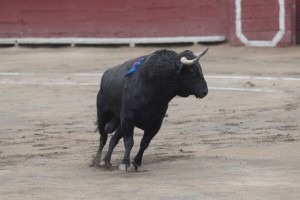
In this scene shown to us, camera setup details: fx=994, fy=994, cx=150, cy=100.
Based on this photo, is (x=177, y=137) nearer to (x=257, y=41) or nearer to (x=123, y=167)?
(x=123, y=167)

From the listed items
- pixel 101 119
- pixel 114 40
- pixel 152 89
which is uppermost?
pixel 114 40

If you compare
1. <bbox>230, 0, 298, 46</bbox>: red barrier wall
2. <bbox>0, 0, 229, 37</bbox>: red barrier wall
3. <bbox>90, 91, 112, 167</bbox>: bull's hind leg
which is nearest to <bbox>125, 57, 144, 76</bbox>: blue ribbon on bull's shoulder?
<bbox>90, 91, 112, 167</bbox>: bull's hind leg

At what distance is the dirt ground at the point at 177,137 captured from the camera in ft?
23.3

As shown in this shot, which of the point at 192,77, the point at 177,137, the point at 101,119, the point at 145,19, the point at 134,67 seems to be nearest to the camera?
the point at 192,77

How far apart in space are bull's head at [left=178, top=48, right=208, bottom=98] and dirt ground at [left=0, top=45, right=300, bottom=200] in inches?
25.4

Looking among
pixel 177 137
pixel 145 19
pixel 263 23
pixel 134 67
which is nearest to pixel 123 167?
pixel 134 67

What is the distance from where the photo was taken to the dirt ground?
7.11 metres

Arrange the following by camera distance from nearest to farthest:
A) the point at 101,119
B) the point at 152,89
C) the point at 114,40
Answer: the point at 152,89, the point at 101,119, the point at 114,40

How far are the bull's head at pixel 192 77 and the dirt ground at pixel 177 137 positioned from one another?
25.4 inches

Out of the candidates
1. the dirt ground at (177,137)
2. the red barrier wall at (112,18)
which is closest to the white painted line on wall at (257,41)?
the dirt ground at (177,137)

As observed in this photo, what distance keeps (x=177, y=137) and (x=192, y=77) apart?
2.28m

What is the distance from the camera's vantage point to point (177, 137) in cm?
987

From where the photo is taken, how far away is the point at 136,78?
7879 millimetres

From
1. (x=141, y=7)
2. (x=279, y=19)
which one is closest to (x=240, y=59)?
(x=279, y=19)
